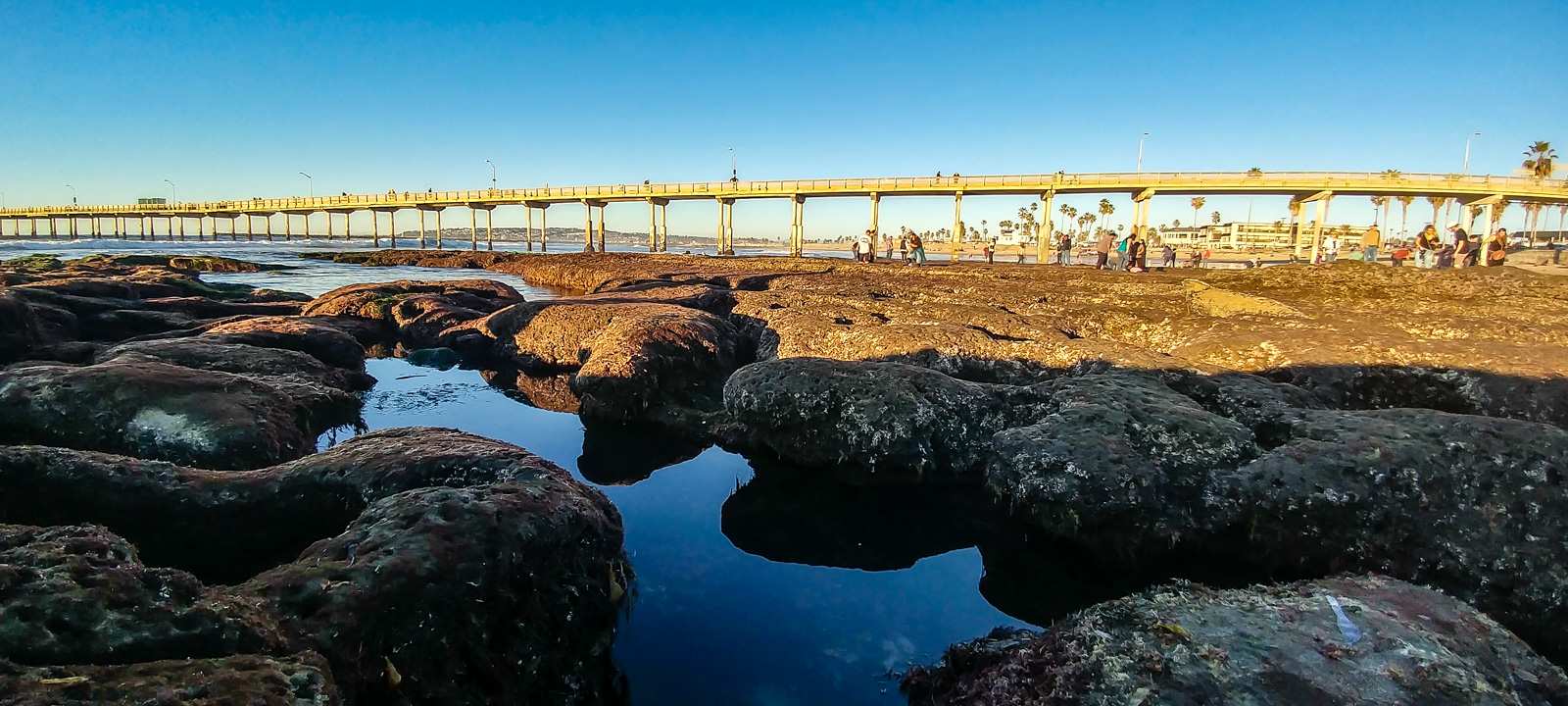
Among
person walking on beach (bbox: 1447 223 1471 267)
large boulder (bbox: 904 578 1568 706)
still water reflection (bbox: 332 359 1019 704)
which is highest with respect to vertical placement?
person walking on beach (bbox: 1447 223 1471 267)

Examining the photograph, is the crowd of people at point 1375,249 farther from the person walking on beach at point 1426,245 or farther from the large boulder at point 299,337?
the large boulder at point 299,337

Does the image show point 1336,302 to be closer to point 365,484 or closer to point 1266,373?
point 1266,373

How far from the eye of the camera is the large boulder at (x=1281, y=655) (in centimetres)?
299

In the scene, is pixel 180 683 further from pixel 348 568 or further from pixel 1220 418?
pixel 1220 418

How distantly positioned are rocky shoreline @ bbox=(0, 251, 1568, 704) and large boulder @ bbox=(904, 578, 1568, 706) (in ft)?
0.06

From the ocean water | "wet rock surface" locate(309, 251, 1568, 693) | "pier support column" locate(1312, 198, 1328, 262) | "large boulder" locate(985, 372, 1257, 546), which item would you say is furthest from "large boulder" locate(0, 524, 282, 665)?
"pier support column" locate(1312, 198, 1328, 262)

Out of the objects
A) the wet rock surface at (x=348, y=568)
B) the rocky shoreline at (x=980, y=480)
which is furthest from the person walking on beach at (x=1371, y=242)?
the wet rock surface at (x=348, y=568)

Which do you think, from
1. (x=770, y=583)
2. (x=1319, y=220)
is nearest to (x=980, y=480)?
(x=770, y=583)

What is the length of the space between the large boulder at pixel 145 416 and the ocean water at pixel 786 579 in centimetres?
182

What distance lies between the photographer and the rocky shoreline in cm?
319

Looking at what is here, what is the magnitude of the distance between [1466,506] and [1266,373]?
4465 millimetres

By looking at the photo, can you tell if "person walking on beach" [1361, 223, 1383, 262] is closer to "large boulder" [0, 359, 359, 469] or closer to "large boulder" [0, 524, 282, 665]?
"large boulder" [0, 524, 282, 665]

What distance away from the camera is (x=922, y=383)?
8.58m

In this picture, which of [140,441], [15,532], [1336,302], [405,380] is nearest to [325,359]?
[405,380]
